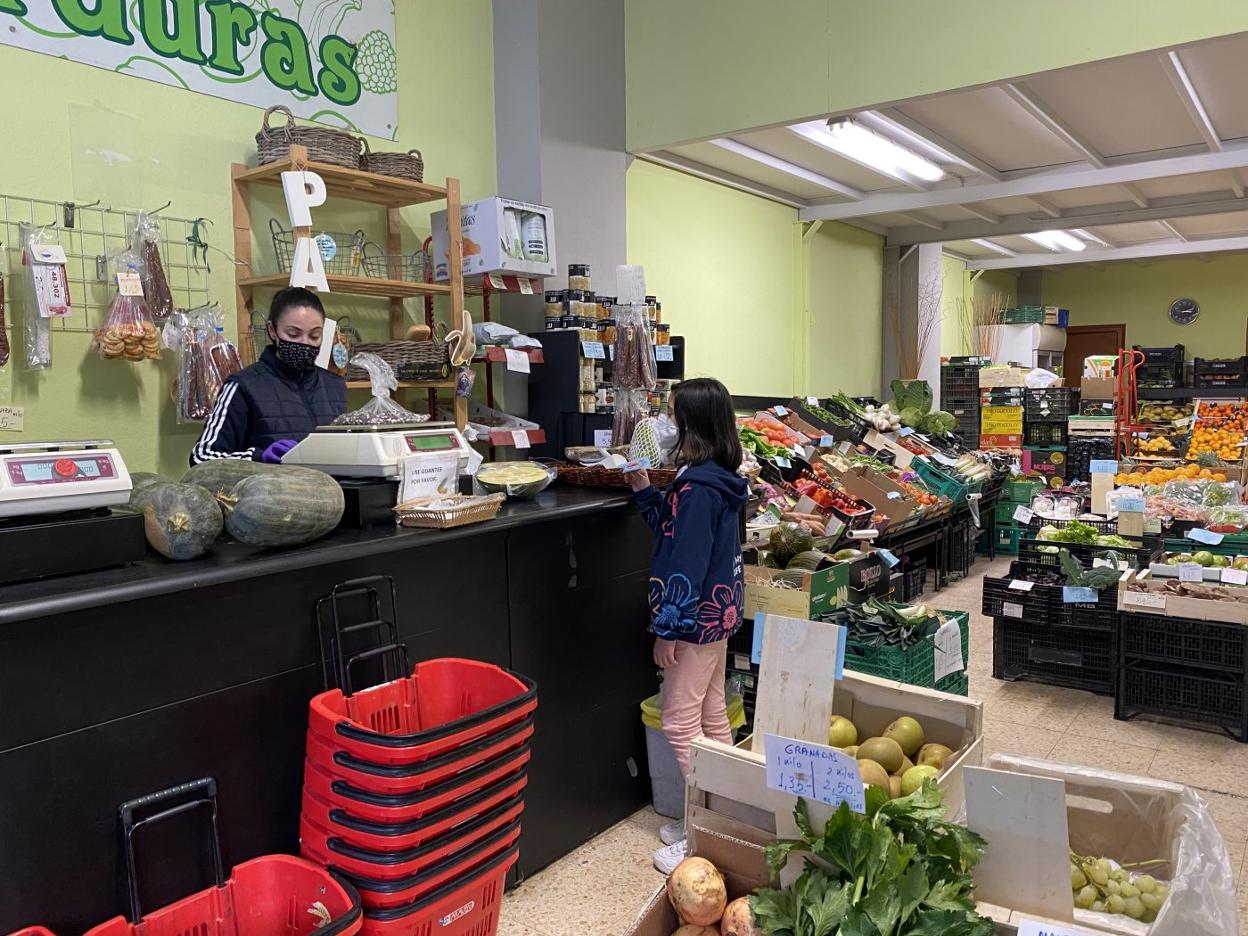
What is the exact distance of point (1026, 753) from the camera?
3.89 meters

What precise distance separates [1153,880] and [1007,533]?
7044 millimetres

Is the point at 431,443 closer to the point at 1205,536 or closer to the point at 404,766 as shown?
the point at 404,766

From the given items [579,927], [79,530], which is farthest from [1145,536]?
[79,530]

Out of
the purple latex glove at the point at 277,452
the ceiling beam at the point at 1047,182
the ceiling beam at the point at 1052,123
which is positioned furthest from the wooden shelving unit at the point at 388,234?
the ceiling beam at the point at 1047,182

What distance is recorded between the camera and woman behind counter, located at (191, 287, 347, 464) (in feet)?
10.9

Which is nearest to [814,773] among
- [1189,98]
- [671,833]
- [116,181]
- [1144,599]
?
[671,833]

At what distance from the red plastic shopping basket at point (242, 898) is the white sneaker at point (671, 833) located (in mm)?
1519

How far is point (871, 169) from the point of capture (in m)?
7.07

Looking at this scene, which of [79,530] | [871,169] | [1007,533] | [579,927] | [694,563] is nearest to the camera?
Result: [79,530]

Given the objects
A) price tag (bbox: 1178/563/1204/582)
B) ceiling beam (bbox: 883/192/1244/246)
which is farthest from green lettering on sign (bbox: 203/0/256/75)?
ceiling beam (bbox: 883/192/1244/246)

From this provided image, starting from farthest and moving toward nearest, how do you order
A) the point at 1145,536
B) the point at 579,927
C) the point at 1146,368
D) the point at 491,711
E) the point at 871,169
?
the point at 1146,368 → the point at 871,169 → the point at 1145,536 → the point at 579,927 → the point at 491,711

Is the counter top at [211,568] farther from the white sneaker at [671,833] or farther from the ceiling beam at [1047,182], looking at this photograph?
the ceiling beam at [1047,182]

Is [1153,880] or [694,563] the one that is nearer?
[1153,880]

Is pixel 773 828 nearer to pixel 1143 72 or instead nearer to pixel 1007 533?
pixel 1143 72
